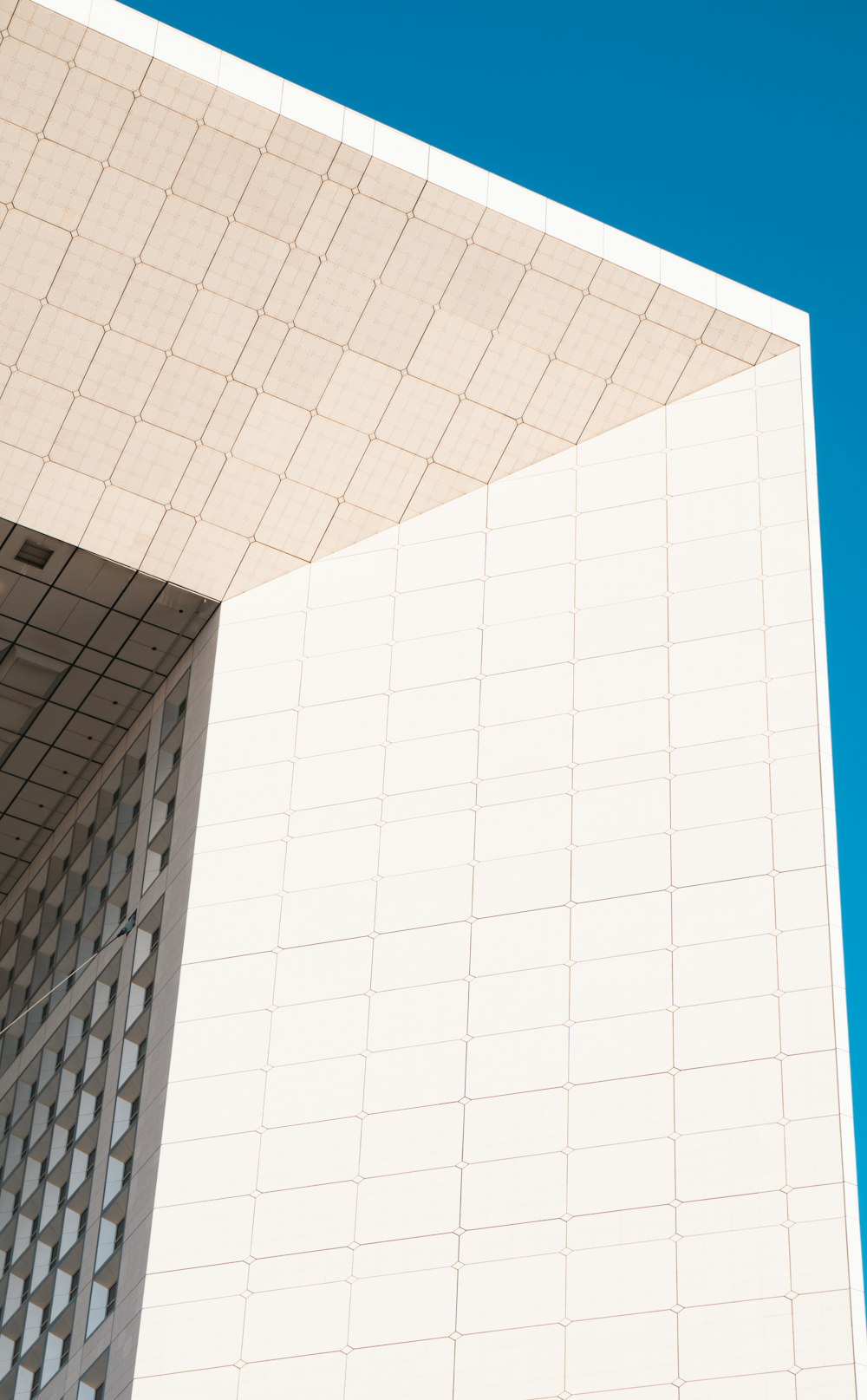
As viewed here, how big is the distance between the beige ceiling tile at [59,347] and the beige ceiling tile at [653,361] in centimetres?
656

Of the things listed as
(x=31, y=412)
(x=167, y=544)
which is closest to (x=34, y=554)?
(x=167, y=544)

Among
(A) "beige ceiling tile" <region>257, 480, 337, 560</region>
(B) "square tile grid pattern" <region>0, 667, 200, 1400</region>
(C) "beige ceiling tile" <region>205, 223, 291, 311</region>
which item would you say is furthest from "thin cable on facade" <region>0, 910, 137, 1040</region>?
(C) "beige ceiling tile" <region>205, 223, 291, 311</region>

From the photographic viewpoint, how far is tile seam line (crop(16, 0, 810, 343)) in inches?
944

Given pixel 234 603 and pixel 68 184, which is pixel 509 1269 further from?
pixel 68 184

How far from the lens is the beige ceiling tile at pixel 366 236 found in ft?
80.9

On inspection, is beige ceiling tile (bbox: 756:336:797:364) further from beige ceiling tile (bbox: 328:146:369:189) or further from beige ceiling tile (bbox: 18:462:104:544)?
beige ceiling tile (bbox: 18:462:104:544)

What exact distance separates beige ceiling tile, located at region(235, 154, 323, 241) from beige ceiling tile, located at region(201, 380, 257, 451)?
1922 mm

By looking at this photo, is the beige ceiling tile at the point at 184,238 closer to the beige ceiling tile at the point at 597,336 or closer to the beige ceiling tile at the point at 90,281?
the beige ceiling tile at the point at 90,281

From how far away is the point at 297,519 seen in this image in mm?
25750

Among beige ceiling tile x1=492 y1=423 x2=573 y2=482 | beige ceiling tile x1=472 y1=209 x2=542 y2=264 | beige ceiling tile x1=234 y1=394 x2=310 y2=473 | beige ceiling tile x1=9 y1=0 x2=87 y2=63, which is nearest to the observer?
beige ceiling tile x1=9 y1=0 x2=87 y2=63

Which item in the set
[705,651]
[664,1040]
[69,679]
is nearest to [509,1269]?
[664,1040]

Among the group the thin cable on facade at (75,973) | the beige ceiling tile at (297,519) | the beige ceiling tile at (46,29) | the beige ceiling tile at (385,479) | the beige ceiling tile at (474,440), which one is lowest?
the thin cable on facade at (75,973)

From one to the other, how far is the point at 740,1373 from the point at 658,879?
5.40 m

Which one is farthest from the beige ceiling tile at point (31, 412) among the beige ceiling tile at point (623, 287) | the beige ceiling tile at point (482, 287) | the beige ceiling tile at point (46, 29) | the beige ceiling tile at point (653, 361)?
the beige ceiling tile at point (653, 361)
